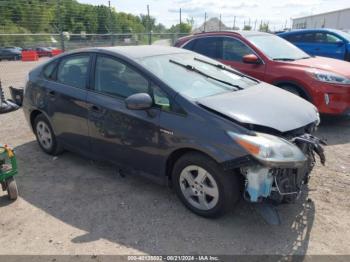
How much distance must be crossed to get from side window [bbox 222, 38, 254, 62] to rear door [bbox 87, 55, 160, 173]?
3447 mm

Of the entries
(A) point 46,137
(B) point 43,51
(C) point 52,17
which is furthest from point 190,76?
(B) point 43,51

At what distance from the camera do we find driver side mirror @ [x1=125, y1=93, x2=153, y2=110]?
3252mm

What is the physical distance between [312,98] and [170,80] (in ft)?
10.8

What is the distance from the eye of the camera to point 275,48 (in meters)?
6.60

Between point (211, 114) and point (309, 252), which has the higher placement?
point (211, 114)

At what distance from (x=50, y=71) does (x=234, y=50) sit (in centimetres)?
367

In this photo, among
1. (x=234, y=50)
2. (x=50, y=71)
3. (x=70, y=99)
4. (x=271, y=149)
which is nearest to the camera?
(x=271, y=149)

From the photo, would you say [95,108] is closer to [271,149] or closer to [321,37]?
[271,149]

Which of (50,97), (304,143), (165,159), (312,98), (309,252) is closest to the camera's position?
(309,252)

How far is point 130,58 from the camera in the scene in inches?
146

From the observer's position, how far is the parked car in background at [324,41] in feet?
31.6

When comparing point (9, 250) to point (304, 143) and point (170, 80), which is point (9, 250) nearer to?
point (170, 80)

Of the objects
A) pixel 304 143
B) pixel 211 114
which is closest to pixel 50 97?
pixel 211 114

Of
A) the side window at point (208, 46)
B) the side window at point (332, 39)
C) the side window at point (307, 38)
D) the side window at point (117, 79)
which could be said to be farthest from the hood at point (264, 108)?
the side window at point (307, 38)
